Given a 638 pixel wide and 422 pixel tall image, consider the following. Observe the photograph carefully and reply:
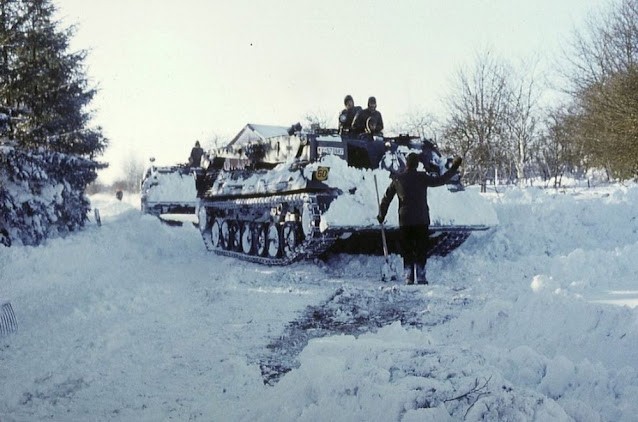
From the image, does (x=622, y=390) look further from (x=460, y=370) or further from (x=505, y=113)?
(x=505, y=113)

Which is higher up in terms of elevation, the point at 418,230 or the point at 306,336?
the point at 418,230

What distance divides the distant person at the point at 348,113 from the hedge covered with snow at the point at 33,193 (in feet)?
20.4

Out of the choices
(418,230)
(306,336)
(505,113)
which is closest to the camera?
(306,336)

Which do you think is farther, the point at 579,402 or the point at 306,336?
the point at 306,336

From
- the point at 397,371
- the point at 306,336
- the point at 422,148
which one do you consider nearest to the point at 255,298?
the point at 306,336

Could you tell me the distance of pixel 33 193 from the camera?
42.5ft

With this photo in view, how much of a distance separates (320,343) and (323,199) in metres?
5.52

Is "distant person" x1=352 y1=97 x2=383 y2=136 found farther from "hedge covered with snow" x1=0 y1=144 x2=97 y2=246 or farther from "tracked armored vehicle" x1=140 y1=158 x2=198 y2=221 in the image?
"tracked armored vehicle" x1=140 y1=158 x2=198 y2=221

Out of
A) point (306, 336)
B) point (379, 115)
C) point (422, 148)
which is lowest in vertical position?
point (306, 336)

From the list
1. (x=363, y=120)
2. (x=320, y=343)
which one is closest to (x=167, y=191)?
(x=363, y=120)

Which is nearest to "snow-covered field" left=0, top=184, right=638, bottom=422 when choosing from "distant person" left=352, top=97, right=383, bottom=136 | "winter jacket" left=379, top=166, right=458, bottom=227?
"winter jacket" left=379, top=166, right=458, bottom=227

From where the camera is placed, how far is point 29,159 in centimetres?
1239

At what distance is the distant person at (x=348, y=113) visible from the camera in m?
11.7

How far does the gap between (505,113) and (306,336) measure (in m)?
26.4
